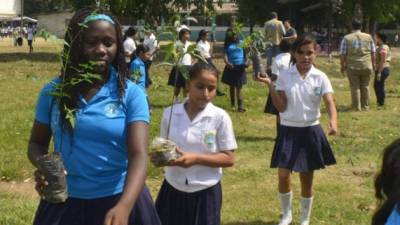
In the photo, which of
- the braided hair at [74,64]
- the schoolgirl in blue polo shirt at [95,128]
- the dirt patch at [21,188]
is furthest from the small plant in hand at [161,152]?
the dirt patch at [21,188]

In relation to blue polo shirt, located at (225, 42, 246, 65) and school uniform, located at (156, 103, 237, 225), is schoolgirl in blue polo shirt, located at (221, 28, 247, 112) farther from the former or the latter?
school uniform, located at (156, 103, 237, 225)

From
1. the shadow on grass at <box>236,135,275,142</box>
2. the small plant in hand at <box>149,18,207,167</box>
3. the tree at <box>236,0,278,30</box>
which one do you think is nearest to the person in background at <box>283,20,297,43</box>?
the shadow on grass at <box>236,135,275,142</box>

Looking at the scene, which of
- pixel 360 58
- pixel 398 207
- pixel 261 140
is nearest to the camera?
pixel 398 207

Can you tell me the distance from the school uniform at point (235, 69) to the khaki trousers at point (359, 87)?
209 cm

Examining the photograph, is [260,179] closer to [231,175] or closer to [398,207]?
[231,175]

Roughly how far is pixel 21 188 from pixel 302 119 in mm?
3014

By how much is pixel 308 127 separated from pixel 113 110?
9.52ft

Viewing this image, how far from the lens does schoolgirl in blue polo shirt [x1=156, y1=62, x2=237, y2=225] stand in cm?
370

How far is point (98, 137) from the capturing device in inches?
102

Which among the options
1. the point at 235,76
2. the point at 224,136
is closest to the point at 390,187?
the point at 224,136

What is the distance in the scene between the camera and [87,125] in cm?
259

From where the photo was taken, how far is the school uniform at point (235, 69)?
12.0 meters

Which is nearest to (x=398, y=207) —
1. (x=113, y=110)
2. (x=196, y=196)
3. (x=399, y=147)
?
(x=399, y=147)

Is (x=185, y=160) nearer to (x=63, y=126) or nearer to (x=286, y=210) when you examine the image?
(x=63, y=126)
